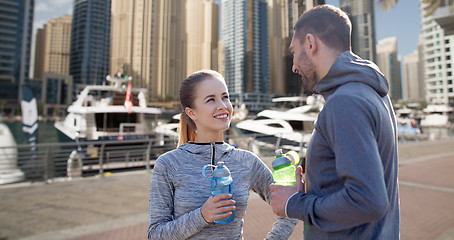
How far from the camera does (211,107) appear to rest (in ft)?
3.95

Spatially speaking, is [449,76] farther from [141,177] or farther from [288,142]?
[141,177]

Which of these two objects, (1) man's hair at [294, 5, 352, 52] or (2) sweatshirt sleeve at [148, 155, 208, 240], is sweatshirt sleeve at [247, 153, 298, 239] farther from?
(1) man's hair at [294, 5, 352, 52]

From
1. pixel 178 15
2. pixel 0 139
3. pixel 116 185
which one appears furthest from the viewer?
pixel 0 139

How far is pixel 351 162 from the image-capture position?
0.73 m

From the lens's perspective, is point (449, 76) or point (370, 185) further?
point (449, 76)

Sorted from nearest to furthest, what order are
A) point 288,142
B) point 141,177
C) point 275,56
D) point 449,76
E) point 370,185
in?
1. point 370,185
2. point 275,56
3. point 141,177
4. point 288,142
5. point 449,76

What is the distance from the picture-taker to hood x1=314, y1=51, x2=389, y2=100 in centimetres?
83

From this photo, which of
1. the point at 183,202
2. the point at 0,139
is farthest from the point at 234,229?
the point at 0,139

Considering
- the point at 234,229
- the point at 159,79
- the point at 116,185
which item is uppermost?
the point at 159,79

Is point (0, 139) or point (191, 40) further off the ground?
point (191, 40)

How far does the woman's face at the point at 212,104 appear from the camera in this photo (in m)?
1.21

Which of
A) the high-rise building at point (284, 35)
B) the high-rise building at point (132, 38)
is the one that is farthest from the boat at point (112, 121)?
the high-rise building at point (284, 35)

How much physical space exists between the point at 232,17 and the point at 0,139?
14289 millimetres

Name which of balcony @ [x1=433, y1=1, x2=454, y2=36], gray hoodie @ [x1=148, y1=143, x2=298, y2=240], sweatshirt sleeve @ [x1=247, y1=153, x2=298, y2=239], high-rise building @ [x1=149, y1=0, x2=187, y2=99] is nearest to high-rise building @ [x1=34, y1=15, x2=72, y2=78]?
high-rise building @ [x1=149, y1=0, x2=187, y2=99]
